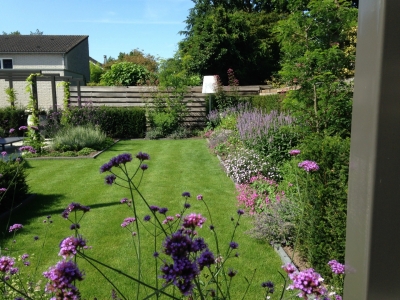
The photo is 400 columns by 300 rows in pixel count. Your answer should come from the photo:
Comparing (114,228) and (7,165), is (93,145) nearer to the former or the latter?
(7,165)

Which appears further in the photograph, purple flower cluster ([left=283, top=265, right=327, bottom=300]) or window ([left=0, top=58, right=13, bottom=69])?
window ([left=0, top=58, right=13, bottom=69])

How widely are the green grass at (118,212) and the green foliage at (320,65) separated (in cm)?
193

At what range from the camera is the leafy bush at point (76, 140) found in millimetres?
10516

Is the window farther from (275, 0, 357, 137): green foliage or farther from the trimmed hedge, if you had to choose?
(275, 0, 357, 137): green foliage

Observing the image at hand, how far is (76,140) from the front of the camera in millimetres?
10633

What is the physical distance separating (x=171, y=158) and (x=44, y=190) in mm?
3625

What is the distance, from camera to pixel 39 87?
2611cm

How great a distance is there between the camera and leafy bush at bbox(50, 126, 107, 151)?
10.5 metres

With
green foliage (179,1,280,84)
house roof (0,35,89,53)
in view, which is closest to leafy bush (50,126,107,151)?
green foliage (179,1,280,84)

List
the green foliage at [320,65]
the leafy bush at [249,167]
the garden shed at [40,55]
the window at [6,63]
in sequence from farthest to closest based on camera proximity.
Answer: the window at [6,63]
the garden shed at [40,55]
the leafy bush at [249,167]
the green foliage at [320,65]

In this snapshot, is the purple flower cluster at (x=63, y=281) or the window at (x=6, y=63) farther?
the window at (x=6, y=63)

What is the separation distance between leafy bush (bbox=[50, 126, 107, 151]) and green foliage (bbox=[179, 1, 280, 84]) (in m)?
13.6

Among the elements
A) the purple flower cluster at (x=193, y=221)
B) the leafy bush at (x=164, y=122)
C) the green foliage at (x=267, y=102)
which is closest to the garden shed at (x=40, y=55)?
the leafy bush at (x=164, y=122)

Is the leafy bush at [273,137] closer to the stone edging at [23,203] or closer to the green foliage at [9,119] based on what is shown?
the stone edging at [23,203]
